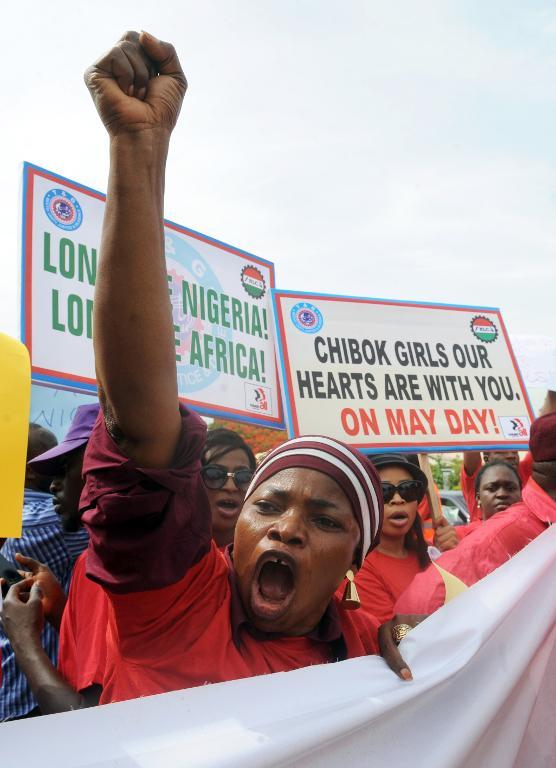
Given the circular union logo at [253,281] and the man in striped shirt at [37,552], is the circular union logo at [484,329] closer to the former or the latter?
the circular union logo at [253,281]

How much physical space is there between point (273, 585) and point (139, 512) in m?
0.49

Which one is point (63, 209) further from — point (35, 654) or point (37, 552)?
point (35, 654)

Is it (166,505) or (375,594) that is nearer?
(166,505)

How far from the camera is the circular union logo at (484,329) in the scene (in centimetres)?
461

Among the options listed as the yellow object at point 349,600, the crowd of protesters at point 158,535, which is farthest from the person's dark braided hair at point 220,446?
the yellow object at point 349,600

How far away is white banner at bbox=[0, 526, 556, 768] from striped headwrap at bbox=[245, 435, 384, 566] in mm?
290

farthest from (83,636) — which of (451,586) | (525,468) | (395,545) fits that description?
(525,468)

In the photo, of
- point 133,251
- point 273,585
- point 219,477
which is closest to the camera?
point 133,251

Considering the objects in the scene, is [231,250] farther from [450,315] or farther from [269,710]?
[269,710]

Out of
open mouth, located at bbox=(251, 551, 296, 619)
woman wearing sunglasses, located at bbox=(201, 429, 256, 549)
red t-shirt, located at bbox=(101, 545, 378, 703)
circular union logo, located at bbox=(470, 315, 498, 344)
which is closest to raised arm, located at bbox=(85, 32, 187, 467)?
red t-shirt, located at bbox=(101, 545, 378, 703)

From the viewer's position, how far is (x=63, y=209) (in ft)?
10.6

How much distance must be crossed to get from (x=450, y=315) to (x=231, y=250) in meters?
1.50

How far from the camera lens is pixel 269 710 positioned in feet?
4.17

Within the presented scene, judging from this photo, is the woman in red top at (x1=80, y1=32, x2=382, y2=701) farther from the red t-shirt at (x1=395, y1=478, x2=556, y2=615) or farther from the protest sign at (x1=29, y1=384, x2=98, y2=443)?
the protest sign at (x1=29, y1=384, x2=98, y2=443)
